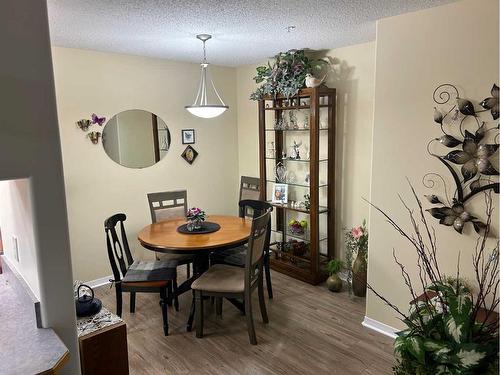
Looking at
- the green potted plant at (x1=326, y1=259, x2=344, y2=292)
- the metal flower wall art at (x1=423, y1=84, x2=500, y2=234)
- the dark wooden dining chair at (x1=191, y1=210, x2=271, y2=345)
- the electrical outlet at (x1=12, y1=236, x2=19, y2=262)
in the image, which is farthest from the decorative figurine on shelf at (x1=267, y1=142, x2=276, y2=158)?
the electrical outlet at (x1=12, y1=236, x2=19, y2=262)

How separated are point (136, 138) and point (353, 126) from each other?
248cm

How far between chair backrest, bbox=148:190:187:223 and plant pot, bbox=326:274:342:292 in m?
1.83

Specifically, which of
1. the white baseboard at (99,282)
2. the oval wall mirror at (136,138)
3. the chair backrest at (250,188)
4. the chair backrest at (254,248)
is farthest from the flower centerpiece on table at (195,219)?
the white baseboard at (99,282)

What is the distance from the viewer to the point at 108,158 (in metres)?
4.01

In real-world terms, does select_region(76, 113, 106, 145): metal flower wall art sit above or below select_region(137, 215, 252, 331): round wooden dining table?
above

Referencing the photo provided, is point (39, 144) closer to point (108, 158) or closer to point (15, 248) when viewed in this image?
point (15, 248)

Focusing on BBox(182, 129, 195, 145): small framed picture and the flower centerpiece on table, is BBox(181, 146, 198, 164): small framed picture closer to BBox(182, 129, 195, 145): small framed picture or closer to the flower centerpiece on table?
BBox(182, 129, 195, 145): small framed picture

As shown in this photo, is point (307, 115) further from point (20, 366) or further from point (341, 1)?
point (20, 366)

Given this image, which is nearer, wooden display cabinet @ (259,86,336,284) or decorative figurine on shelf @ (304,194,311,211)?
wooden display cabinet @ (259,86,336,284)

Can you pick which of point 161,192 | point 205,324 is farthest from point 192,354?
point 161,192

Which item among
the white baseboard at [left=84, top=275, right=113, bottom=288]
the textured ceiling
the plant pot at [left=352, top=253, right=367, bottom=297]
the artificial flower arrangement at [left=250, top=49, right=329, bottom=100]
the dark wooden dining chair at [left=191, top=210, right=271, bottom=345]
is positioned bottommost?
the white baseboard at [left=84, top=275, right=113, bottom=288]

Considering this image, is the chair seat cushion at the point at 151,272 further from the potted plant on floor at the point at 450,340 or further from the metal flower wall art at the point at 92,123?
the potted plant on floor at the point at 450,340

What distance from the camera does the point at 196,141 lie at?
4.78 metres

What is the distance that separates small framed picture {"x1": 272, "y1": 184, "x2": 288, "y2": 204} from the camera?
14.2ft
